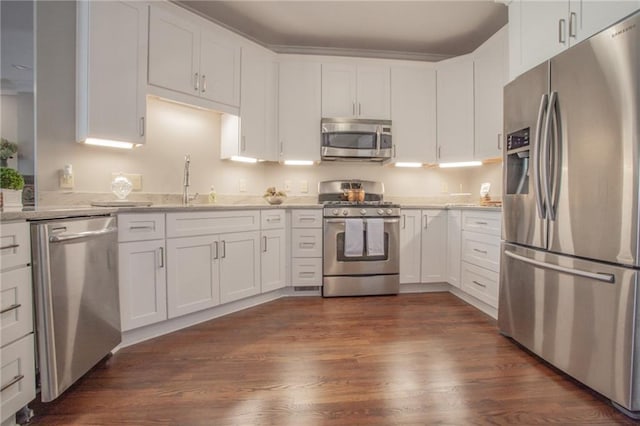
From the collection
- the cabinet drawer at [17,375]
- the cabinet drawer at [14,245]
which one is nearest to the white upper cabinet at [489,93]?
the cabinet drawer at [14,245]

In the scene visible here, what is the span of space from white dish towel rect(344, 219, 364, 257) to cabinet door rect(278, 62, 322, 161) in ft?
2.85

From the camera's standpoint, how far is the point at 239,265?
264 cm

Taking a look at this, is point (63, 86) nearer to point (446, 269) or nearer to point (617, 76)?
point (617, 76)

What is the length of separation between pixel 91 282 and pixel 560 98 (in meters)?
2.68

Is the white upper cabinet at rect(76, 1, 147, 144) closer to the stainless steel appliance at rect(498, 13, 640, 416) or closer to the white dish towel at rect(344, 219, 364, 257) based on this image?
the white dish towel at rect(344, 219, 364, 257)

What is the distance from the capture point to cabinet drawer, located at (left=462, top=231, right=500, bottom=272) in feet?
8.02

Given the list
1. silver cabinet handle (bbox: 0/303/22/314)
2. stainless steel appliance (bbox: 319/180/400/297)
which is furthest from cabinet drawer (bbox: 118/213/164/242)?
stainless steel appliance (bbox: 319/180/400/297)

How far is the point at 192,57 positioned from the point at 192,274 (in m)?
1.80

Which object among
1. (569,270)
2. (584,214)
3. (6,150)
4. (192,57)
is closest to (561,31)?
(584,214)

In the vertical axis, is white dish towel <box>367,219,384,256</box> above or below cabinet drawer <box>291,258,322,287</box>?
above

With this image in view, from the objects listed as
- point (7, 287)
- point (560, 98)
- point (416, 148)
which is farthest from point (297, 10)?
point (7, 287)

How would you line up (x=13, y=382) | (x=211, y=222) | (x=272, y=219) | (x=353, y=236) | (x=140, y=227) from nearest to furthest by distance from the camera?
(x=13, y=382) < (x=140, y=227) < (x=211, y=222) < (x=272, y=219) < (x=353, y=236)

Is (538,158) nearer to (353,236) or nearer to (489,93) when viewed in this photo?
(489,93)

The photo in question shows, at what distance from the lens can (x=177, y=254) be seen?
2.20 metres
